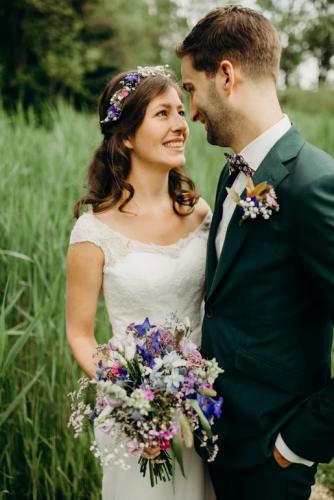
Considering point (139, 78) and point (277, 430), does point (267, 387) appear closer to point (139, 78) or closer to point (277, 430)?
point (277, 430)

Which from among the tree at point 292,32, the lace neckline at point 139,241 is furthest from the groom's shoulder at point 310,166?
the tree at point 292,32

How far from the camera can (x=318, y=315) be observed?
6.14 feet

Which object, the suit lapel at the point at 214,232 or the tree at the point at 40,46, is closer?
the suit lapel at the point at 214,232

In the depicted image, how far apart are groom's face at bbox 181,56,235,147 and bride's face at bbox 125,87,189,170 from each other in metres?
0.35

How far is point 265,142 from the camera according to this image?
1.89 meters

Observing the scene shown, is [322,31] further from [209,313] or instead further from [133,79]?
[209,313]

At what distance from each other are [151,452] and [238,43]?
57.3 inches

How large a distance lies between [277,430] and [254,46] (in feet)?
4.51

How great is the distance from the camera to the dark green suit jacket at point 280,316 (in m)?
1.66

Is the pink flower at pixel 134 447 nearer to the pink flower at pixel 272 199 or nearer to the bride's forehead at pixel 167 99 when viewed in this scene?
the pink flower at pixel 272 199

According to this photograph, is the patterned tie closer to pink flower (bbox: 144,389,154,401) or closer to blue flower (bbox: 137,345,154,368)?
blue flower (bbox: 137,345,154,368)

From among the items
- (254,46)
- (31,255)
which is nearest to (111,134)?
(254,46)

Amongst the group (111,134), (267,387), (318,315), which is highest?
(111,134)

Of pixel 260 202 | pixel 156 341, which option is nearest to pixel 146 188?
pixel 260 202
